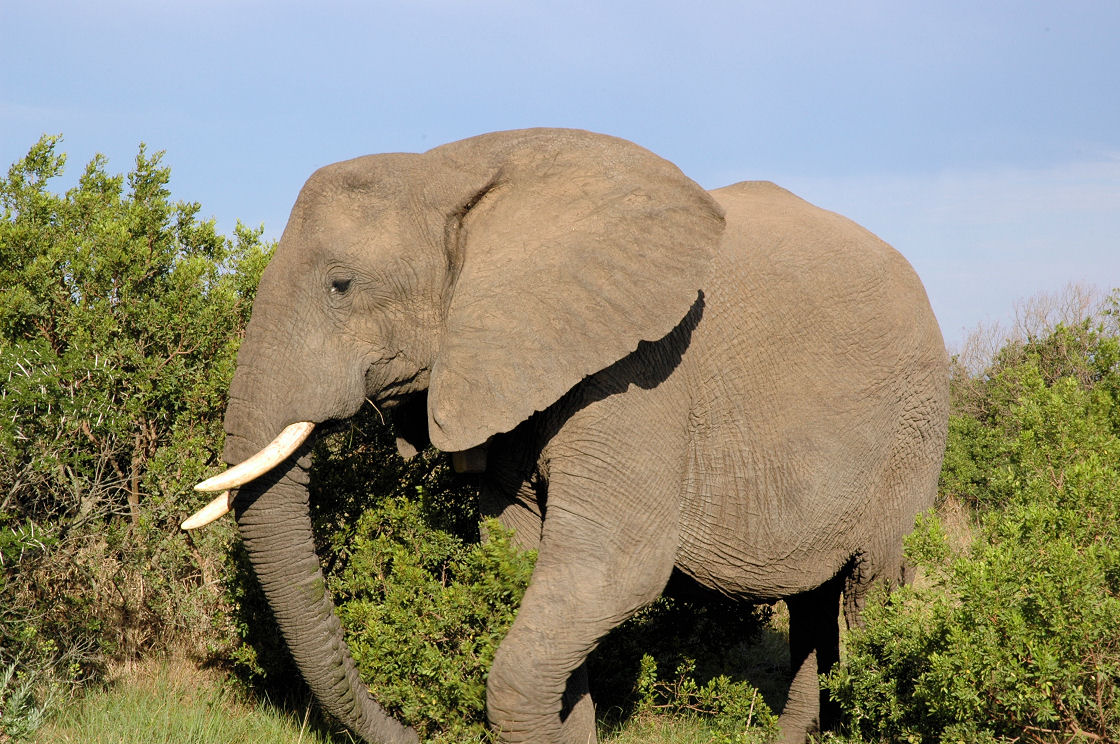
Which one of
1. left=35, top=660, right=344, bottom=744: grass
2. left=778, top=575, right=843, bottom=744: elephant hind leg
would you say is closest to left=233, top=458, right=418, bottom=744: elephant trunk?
left=35, top=660, right=344, bottom=744: grass

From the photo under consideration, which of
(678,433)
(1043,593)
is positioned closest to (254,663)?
(678,433)

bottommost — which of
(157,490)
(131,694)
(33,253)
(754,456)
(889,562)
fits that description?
(131,694)

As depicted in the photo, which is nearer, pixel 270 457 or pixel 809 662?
pixel 270 457

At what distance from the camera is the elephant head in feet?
13.0

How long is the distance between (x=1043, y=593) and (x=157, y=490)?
15.2 feet

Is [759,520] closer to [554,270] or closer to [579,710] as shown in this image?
[579,710]

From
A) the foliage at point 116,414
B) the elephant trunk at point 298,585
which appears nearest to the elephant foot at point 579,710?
the elephant trunk at point 298,585

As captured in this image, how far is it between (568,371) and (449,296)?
64 cm

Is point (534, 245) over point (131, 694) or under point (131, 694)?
over

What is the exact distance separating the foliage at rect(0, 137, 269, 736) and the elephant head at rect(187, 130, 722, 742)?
1575 mm

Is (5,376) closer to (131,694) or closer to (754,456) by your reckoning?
(131,694)

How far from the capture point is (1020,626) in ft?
12.1

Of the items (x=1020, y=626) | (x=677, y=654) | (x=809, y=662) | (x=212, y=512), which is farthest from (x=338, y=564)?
(x=1020, y=626)

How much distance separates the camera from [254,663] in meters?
5.38
